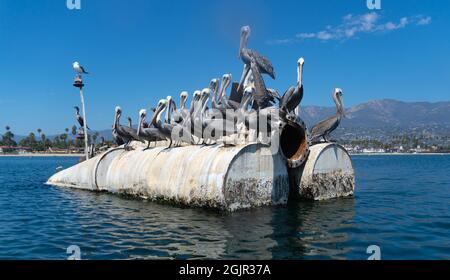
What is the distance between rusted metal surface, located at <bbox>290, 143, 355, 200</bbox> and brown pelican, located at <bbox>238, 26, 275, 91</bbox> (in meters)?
3.90

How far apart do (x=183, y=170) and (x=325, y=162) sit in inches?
244

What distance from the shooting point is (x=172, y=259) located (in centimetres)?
1014

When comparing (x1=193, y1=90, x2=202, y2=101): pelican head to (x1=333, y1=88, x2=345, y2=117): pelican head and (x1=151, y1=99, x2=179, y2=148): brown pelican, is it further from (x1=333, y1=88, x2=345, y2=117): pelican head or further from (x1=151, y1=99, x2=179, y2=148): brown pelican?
(x1=333, y1=88, x2=345, y2=117): pelican head

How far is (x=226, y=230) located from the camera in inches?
510

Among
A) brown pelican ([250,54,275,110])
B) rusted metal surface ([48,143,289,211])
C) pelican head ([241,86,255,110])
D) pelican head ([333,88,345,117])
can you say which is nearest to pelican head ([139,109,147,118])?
rusted metal surface ([48,143,289,211])

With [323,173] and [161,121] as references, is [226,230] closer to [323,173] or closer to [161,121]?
[323,173]

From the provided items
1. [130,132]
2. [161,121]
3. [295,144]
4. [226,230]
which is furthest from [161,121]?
[226,230]

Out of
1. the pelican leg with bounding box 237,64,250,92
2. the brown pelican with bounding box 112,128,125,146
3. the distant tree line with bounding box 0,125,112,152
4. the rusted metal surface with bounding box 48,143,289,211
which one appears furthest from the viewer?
the distant tree line with bounding box 0,125,112,152

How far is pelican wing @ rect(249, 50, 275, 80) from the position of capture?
19234mm

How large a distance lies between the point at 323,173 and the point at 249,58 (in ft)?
19.4

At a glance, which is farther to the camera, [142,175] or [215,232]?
[142,175]
